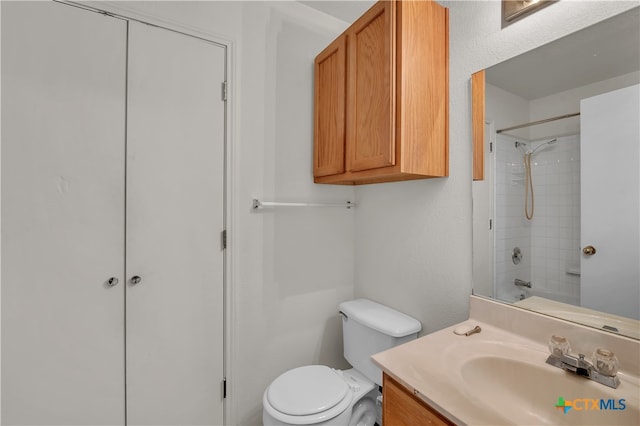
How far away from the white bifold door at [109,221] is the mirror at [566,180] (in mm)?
1268

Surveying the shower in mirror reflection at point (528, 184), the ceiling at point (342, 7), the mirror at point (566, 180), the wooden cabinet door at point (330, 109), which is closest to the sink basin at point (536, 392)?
the mirror at point (566, 180)

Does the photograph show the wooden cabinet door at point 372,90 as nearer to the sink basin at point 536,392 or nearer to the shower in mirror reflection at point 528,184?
the shower in mirror reflection at point 528,184

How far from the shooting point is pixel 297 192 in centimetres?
173

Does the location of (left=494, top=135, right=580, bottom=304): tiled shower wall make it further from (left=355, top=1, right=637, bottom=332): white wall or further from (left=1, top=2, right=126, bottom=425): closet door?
(left=1, top=2, right=126, bottom=425): closet door

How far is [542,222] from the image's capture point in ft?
3.37

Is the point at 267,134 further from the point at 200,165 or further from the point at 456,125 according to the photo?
the point at 456,125

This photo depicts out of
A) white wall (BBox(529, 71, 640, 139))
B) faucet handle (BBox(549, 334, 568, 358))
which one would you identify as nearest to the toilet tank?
faucet handle (BBox(549, 334, 568, 358))

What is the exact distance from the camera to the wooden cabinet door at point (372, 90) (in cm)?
118

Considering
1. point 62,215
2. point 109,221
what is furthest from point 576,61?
point 62,215

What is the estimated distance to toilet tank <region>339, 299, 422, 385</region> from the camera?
4.47ft

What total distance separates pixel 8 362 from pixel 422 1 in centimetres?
219

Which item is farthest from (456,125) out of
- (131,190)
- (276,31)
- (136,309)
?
(136,309)

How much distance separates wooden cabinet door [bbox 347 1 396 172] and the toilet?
0.77 m


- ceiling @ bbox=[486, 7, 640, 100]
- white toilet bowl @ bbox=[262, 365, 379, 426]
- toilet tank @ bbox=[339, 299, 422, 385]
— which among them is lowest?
white toilet bowl @ bbox=[262, 365, 379, 426]
